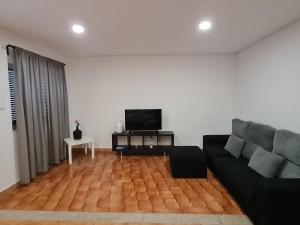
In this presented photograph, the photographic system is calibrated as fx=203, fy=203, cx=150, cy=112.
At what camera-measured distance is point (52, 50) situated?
450 centimetres

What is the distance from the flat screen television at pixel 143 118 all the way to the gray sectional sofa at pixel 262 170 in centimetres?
142

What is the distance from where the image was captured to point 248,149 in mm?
3393

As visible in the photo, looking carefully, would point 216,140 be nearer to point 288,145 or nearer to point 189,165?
point 189,165

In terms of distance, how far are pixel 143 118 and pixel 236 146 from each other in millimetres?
2251

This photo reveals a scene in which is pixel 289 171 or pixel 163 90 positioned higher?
pixel 163 90

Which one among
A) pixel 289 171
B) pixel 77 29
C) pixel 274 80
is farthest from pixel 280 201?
pixel 77 29

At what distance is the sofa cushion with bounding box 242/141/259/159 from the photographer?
10.8ft

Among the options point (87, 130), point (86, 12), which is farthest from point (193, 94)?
point (86, 12)

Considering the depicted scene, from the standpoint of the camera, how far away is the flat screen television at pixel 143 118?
5008 millimetres

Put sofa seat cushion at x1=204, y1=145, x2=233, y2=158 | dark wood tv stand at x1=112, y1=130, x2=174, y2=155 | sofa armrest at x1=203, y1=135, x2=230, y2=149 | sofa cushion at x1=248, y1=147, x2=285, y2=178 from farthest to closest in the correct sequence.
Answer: dark wood tv stand at x1=112, y1=130, x2=174, y2=155 < sofa armrest at x1=203, y1=135, x2=230, y2=149 < sofa seat cushion at x1=204, y1=145, x2=233, y2=158 < sofa cushion at x1=248, y1=147, x2=285, y2=178

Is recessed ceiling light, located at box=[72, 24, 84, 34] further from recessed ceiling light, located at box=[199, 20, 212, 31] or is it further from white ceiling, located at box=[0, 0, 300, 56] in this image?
recessed ceiling light, located at box=[199, 20, 212, 31]

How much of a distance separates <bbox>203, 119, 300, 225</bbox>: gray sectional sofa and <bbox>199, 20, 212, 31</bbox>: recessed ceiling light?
5.77 feet

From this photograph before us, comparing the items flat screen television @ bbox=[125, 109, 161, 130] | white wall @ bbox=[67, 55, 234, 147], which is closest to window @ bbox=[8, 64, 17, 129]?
white wall @ bbox=[67, 55, 234, 147]

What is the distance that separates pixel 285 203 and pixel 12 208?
3.22m
